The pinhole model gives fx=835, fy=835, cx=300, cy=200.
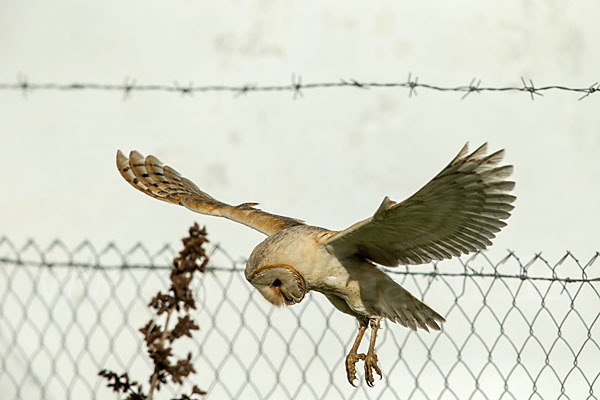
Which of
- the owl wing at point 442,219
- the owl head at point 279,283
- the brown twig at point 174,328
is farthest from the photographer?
the owl head at point 279,283

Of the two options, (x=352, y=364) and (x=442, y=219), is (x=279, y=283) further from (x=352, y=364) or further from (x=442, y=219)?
(x=442, y=219)

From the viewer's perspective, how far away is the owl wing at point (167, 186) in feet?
12.3

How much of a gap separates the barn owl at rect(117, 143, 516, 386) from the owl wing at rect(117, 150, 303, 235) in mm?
734

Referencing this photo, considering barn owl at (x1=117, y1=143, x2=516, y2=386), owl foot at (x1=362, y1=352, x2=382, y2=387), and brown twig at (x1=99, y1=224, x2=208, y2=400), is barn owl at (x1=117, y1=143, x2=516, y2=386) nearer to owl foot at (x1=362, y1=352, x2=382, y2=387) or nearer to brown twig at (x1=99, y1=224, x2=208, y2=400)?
owl foot at (x1=362, y1=352, x2=382, y2=387)

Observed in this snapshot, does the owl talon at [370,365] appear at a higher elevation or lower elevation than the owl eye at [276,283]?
lower

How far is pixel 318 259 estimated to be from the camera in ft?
9.57

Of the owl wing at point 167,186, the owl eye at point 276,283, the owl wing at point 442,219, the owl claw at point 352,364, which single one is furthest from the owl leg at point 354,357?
the owl wing at point 167,186

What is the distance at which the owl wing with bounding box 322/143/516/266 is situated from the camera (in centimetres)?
254

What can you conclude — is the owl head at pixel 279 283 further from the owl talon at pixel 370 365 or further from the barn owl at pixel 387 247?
the owl talon at pixel 370 365

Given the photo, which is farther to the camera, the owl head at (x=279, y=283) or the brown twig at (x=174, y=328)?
the owl head at (x=279, y=283)

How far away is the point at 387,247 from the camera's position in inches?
117

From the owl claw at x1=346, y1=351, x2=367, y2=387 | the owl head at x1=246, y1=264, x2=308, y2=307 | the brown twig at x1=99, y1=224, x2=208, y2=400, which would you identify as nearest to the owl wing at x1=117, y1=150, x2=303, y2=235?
the owl head at x1=246, y1=264, x2=308, y2=307

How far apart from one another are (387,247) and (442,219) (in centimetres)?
29

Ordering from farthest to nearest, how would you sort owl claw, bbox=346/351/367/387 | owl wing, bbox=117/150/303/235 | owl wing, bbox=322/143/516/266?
1. owl wing, bbox=117/150/303/235
2. owl claw, bbox=346/351/367/387
3. owl wing, bbox=322/143/516/266
